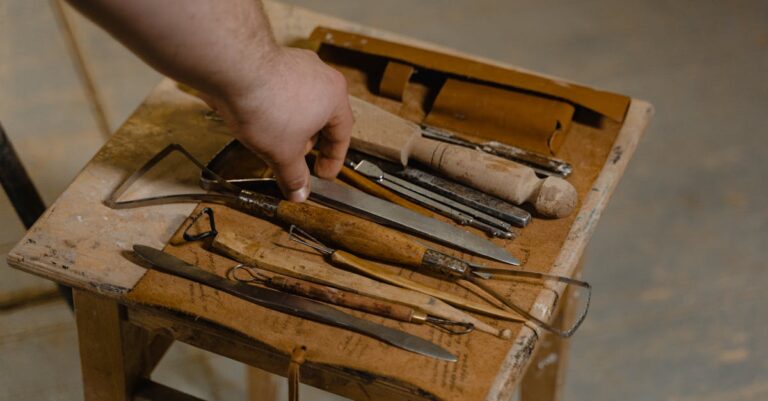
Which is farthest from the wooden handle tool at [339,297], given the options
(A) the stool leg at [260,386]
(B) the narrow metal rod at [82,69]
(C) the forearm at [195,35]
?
(B) the narrow metal rod at [82,69]

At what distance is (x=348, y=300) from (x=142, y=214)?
0.90ft

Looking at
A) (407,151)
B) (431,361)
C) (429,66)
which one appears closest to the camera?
(431,361)

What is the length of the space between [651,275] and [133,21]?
144 cm

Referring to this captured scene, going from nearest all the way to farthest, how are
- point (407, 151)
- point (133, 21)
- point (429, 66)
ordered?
1. point (133, 21)
2. point (407, 151)
3. point (429, 66)

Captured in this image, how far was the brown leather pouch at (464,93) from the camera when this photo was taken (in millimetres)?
1066

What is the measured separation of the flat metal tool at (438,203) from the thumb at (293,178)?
0.09 metres

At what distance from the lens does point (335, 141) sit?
3.14ft

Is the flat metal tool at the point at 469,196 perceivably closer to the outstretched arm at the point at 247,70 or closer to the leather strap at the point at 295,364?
the outstretched arm at the point at 247,70

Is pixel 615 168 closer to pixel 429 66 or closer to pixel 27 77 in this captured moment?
pixel 429 66

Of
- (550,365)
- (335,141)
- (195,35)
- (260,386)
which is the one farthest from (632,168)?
(195,35)

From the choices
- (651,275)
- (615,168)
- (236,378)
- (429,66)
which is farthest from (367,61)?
(651,275)

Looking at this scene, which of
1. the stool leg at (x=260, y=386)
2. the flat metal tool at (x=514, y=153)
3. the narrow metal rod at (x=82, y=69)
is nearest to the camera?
the flat metal tool at (x=514, y=153)

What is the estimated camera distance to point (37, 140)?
6.77 feet

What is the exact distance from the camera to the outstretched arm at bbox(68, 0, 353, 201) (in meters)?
0.71
